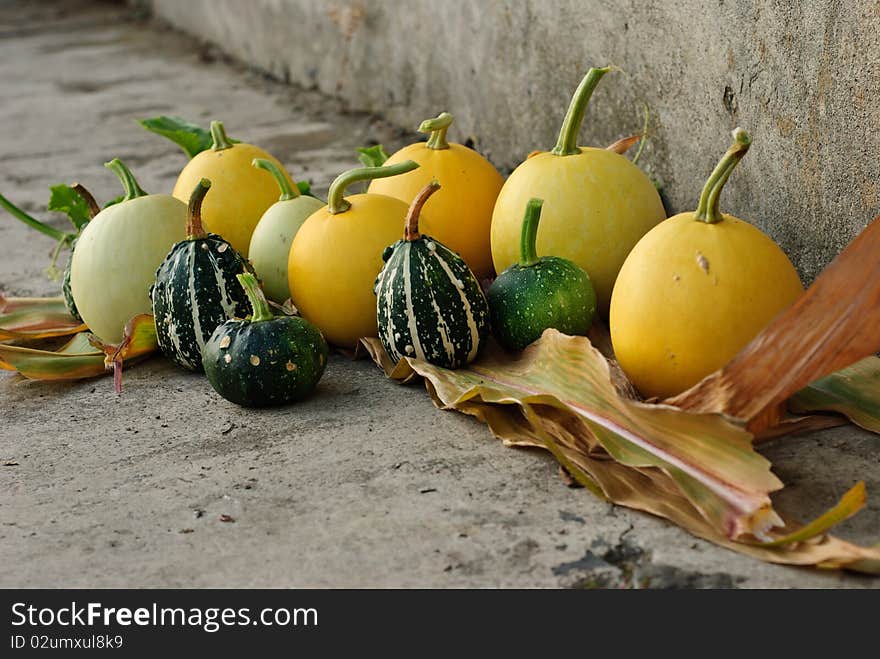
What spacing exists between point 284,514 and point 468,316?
0.62m

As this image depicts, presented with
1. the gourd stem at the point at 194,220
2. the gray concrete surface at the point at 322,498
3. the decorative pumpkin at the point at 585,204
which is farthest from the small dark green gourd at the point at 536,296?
the gourd stem at the point at 194,220

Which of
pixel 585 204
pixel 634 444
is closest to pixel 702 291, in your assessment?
pixel 634 444

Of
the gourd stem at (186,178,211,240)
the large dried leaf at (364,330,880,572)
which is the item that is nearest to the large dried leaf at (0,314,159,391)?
the gourd stem at (186,178,211,240)

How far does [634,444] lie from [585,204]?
755mm

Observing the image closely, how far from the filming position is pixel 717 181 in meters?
2.09

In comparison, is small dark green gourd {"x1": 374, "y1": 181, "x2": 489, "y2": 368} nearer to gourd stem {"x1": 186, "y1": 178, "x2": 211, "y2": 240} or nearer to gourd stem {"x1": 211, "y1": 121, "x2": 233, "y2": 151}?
gourd stem {"x1": 186, "y1": 178, "x2": 211, "y2": 240}

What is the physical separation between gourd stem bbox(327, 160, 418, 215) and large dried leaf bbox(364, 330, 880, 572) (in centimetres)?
41

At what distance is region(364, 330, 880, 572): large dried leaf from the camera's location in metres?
1.69

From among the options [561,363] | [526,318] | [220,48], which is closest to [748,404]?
[561,363]

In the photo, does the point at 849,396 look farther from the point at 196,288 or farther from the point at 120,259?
the point at 120,259

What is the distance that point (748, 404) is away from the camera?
188 cm

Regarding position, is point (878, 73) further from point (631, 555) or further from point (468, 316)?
point (631, 555)

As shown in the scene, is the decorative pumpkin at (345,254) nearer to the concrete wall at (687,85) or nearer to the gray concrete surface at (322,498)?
the gray concrete surface at (322,498)
